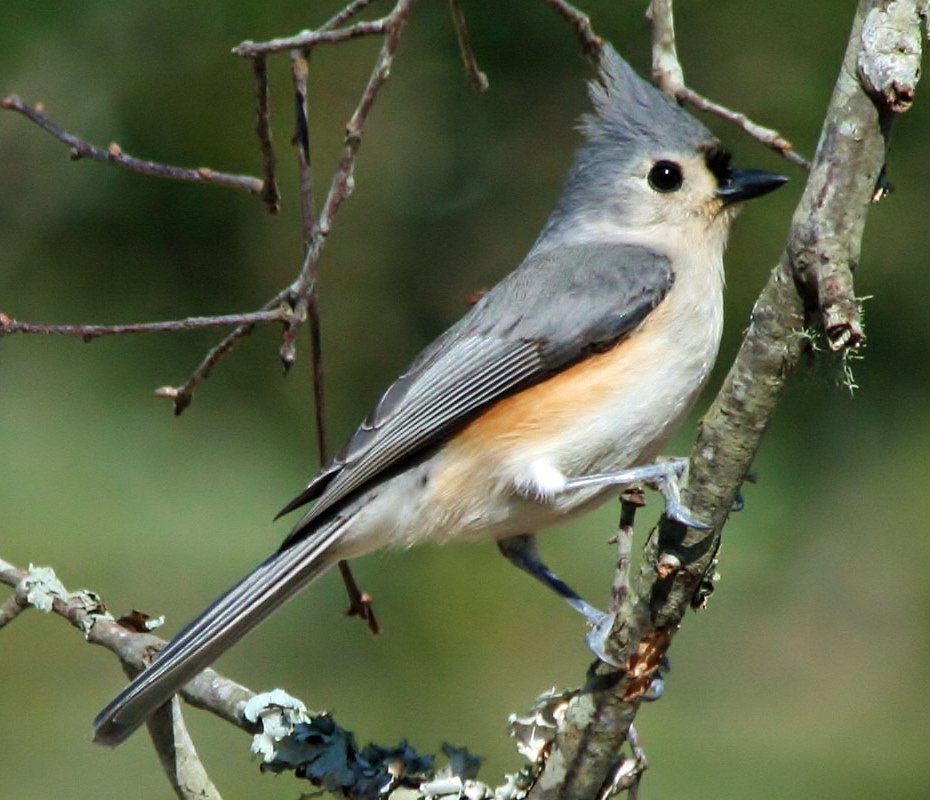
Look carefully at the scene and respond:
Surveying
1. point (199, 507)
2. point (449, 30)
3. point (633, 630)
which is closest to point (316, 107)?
point (449, 30)

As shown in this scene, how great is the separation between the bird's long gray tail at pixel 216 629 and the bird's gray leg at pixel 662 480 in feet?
1.63

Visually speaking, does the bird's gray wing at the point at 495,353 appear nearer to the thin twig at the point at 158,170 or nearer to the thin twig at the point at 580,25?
the thin twig at the point at 580,25

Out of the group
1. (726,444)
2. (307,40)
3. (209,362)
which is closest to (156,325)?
(209,362)

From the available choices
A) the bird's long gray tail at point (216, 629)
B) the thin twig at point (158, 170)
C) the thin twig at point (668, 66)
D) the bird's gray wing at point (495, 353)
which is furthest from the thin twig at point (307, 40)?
the bird's long gray tail at point (216, 629)

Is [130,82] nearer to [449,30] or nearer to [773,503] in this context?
[449,30]

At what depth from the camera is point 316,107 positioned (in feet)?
13.7

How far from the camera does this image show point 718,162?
3402 mm

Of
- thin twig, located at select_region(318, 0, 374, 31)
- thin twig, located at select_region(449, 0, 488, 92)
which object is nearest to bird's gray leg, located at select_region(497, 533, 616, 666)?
thin twig, located at select_region(449, 0, 488, 92)

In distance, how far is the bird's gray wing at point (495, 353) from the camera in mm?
3107

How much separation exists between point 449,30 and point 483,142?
11.9 inches

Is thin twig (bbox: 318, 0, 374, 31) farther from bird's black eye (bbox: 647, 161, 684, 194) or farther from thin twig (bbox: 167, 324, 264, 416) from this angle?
bird's black eye (bbox: 647, 161, 684, 194)

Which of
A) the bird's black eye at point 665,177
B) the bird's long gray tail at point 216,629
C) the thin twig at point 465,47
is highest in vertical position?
the bird's black eye at point 665,177

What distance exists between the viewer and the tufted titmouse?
9.91ft

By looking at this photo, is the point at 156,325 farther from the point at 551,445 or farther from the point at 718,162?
the point at 718,162
